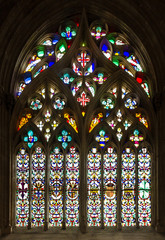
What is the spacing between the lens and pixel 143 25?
16172mm

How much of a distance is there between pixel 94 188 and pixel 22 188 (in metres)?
1.92

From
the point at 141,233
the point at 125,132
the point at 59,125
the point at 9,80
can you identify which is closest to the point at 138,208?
the point at 141,233

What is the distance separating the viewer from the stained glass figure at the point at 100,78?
1673 cm

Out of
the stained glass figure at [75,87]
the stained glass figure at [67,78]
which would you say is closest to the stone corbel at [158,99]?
the stained glass figure at [75,87]

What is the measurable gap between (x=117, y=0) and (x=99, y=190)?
5.15 meters

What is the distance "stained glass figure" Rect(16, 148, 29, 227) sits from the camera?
15.9 m

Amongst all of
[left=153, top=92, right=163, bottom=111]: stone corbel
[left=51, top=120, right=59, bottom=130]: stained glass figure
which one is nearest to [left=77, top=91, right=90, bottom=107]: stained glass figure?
[left=51, top=120, right=59, bottom=130]: stained glass figure

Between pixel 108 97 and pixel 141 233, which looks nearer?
pixel 141 233

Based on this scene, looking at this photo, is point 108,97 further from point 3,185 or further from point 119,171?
point 3,185

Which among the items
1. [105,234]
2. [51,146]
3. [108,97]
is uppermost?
[108,97]

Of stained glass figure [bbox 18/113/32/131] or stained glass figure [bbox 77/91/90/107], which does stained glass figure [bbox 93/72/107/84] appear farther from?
stained glass figure [bbox 18/113/32/131]

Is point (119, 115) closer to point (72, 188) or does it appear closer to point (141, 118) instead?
point (141, 118)

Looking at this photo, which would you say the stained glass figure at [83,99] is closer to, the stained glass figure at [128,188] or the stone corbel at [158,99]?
the stained glass figure at [128,188]

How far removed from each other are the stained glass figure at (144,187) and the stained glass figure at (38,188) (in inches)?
101
